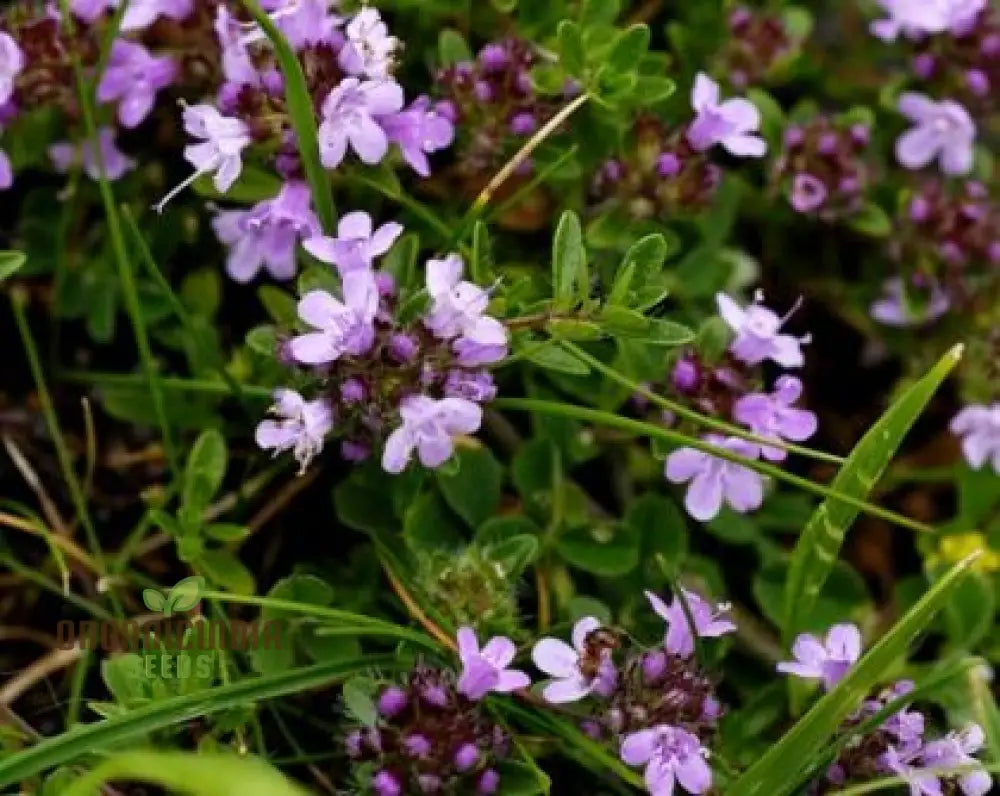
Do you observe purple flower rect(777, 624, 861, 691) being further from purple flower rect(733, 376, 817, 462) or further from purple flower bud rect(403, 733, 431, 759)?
purple flower bud rect(403, 733, 431, 759)

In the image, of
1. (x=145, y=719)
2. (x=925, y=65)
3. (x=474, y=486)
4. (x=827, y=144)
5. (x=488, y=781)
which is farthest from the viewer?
(x=925, y=65)

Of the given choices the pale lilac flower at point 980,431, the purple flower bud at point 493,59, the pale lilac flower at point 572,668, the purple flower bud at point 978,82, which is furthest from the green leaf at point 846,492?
the purple flower bud at point 978,82

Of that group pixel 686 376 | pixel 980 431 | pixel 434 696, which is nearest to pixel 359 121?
pixel 686 376

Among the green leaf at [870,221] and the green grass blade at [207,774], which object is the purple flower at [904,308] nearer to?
the green leaf at [870,221]

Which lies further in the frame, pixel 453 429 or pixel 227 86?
pixel 227 86

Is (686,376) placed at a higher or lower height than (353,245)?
lower

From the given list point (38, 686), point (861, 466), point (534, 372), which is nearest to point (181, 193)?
point (534, 372)

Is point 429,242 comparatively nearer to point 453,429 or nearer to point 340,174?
point 340,174

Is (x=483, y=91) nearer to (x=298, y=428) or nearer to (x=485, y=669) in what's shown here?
(x=298, y=428)
